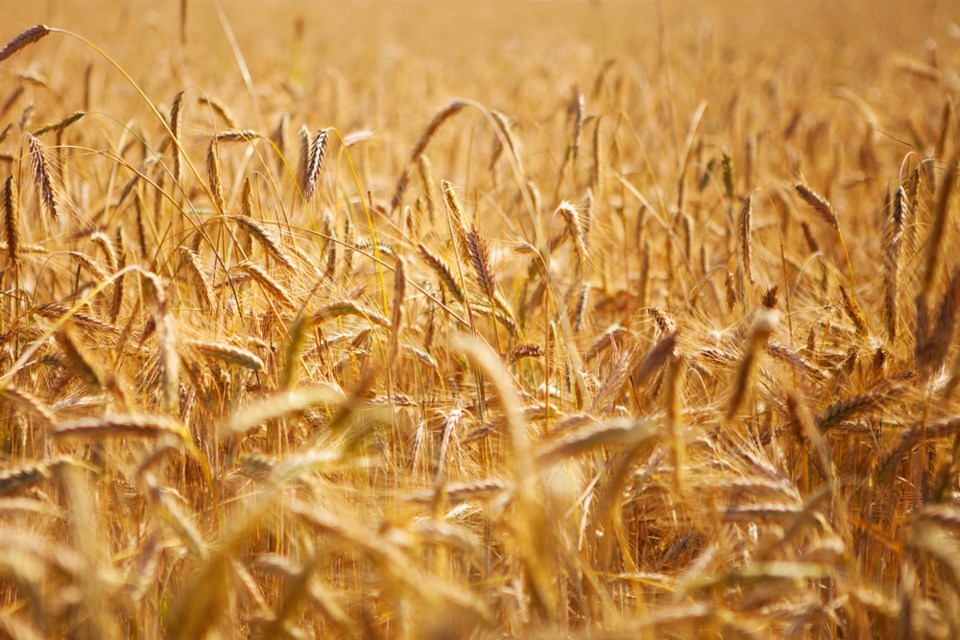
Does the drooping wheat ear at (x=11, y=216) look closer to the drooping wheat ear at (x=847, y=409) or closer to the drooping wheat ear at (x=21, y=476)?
the drooping wheat ear at (x=21, y=476)

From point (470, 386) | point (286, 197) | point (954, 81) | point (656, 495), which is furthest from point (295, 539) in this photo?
point (954, 81)

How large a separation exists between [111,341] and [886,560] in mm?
2099

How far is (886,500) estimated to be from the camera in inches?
Answer: 62.4

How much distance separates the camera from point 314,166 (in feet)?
5.36

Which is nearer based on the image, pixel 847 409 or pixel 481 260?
pixel 847 409

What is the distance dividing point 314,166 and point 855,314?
154cm

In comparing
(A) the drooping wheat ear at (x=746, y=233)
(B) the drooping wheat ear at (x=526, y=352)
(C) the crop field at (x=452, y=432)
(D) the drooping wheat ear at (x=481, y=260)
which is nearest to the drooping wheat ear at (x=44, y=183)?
(C) the crop field at (x=452, y=432)

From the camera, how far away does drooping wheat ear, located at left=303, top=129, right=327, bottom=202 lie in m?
1.59

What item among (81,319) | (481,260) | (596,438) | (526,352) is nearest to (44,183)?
(81,319)

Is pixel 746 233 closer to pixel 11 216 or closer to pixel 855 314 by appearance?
pixel 855 314

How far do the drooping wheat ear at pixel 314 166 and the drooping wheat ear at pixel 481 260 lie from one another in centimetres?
42

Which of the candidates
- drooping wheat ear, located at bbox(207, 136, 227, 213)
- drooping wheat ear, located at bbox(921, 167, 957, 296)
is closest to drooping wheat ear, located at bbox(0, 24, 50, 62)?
drooping wheat ear, located at bbox(207, 136, 227, 213)

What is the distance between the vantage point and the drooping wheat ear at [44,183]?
1.63 m

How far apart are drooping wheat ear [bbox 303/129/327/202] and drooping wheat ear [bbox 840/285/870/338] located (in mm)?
1454
